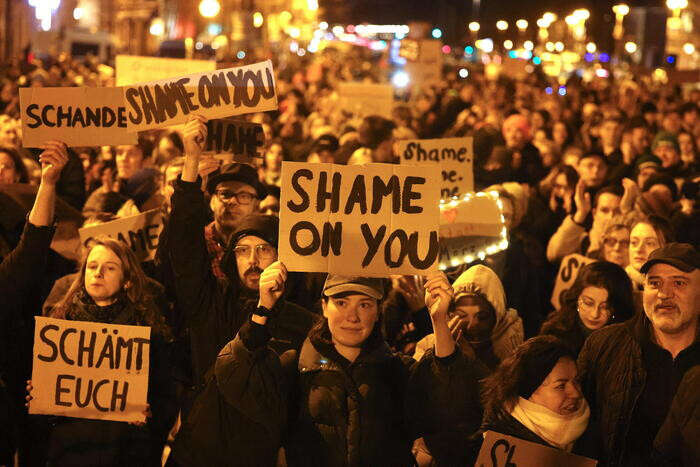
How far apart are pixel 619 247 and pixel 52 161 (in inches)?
131

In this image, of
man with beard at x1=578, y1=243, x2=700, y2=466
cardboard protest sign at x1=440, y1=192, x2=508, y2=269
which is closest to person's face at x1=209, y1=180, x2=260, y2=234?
cardboard protest sign at x1=440, y1=192, x2=508, y2=269

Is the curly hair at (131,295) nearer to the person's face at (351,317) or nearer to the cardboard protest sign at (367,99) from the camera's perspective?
the person's face at (351,317)

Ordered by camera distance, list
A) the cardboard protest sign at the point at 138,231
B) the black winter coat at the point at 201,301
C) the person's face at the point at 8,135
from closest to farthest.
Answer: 1. the black winter coat at the point at 201,301
2. the cardboard protest sign at the point at 138,231
3. the person's face at the point at 8,135

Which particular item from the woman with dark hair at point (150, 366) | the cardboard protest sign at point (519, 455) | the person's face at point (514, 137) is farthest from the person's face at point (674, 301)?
the person's face at point (514, 137)

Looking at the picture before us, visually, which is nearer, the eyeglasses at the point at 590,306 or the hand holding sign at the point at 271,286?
the hand holding sign at the point at 271,286

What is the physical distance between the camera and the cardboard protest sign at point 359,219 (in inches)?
188

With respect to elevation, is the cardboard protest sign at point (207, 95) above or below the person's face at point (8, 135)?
below

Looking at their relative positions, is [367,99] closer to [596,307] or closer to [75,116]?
[75,116]

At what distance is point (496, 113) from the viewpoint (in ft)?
52.4

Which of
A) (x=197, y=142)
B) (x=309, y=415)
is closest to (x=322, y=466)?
(x=309, y=415)

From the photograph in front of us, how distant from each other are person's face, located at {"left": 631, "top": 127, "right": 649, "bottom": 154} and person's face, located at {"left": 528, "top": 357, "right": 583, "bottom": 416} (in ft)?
27.0

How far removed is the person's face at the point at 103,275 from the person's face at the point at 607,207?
3663mm

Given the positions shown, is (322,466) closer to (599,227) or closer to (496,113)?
(599,227)

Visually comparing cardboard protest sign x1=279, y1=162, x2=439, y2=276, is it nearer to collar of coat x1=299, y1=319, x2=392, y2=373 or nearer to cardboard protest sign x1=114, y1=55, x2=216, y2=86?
collar of coat x1=299, y1=319, x2=392, y2=373
